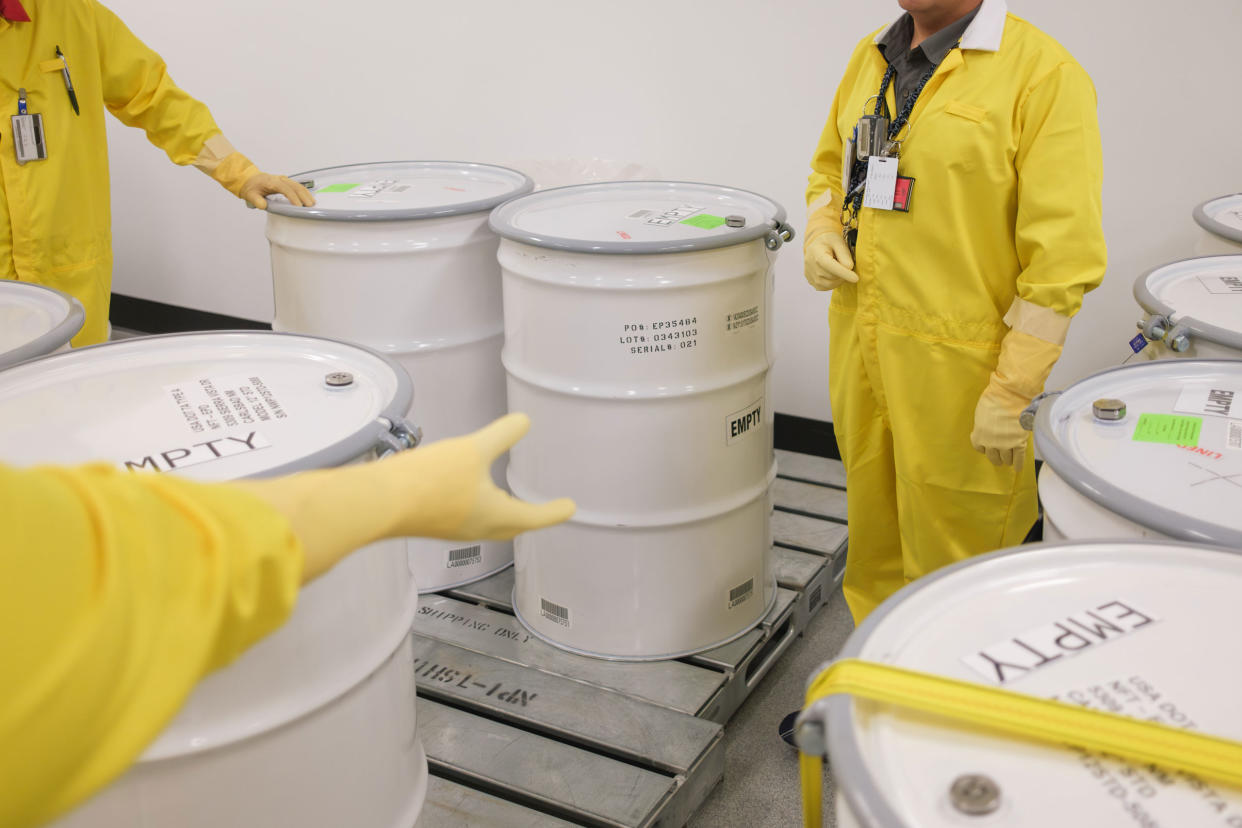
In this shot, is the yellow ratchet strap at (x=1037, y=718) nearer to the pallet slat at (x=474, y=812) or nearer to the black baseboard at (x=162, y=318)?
the pallet slat at (x=474, y=812)

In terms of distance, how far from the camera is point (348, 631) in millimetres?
1306

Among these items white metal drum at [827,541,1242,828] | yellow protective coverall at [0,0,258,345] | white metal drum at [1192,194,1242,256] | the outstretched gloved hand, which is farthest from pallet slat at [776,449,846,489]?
white metal drum at [827,541,1242,828]

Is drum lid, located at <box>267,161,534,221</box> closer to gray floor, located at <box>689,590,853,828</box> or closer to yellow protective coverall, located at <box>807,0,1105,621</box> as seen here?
yellow protective coverall, located at <box>807,0,1105,621</box>

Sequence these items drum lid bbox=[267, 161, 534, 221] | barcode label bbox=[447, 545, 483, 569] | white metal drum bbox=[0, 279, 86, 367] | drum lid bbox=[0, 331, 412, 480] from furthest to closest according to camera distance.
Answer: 1. barcode label bbox=[447, 545, 483, 569]
2. drum lid bbox=[267, 161, 534, 221]
3. white metal drum bbox=[0, 279, 86, 367]
4. drum lid bbox=[0, 331, 412, 480]

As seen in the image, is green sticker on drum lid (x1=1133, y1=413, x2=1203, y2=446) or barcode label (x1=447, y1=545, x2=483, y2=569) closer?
green sticker on drum lid (x1=1133, y1=413, x2=1203, y2=446)

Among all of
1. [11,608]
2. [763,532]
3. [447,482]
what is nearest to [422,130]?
[763,532]

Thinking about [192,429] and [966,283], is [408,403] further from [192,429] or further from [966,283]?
[966,283]

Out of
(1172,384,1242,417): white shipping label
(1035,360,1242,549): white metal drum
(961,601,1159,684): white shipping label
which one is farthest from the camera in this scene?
(1172,384,1242,417): white shipping label

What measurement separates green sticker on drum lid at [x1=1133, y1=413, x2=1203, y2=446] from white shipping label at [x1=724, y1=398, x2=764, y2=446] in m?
0.86

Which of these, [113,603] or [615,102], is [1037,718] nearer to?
[113,603]

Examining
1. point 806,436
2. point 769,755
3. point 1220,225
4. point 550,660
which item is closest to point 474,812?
point 550,660

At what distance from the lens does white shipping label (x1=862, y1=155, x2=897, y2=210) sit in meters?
1.88

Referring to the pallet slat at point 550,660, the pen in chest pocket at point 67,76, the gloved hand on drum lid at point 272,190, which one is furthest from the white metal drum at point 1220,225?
the pen in chest pocket at point 67,76

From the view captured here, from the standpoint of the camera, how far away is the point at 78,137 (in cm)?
258
